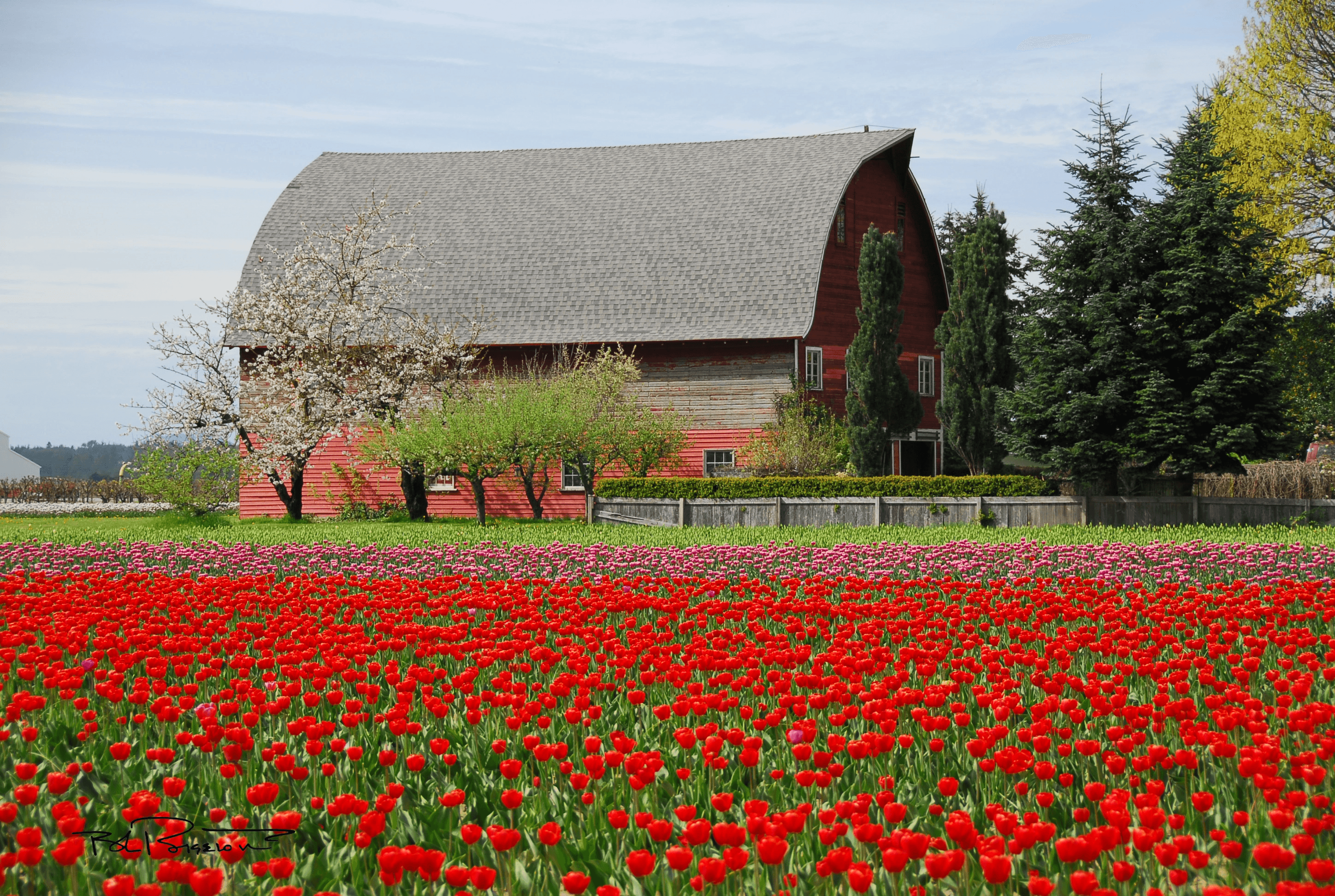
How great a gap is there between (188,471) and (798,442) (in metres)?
15.4

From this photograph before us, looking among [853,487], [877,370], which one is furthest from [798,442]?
[853,487]

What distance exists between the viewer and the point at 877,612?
7.94 metres

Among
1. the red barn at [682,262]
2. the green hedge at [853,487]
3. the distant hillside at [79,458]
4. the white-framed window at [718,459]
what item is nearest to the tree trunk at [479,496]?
the green hedge at [853,487]

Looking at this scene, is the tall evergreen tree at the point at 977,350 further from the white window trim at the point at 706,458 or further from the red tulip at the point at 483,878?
the red tulip at the point at 483,878

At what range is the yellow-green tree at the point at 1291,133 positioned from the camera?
30781 millimetres

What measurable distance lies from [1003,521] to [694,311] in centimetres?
1133

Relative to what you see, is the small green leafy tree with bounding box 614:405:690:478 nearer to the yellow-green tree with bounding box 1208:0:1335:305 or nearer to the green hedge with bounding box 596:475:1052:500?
the green hedge with bounding box 596:475:1052:500

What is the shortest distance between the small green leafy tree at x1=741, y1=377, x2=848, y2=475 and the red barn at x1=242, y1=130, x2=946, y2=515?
65cm

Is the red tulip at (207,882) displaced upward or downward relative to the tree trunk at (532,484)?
downward

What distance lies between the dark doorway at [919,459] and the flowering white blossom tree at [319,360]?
1343 cm

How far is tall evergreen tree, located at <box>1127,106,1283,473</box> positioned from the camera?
2259cm

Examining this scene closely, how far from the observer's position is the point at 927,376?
34312mm

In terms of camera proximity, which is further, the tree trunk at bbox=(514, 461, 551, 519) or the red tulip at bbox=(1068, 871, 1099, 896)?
the tree trunk at bbox=(514, 461, 551, 519)
